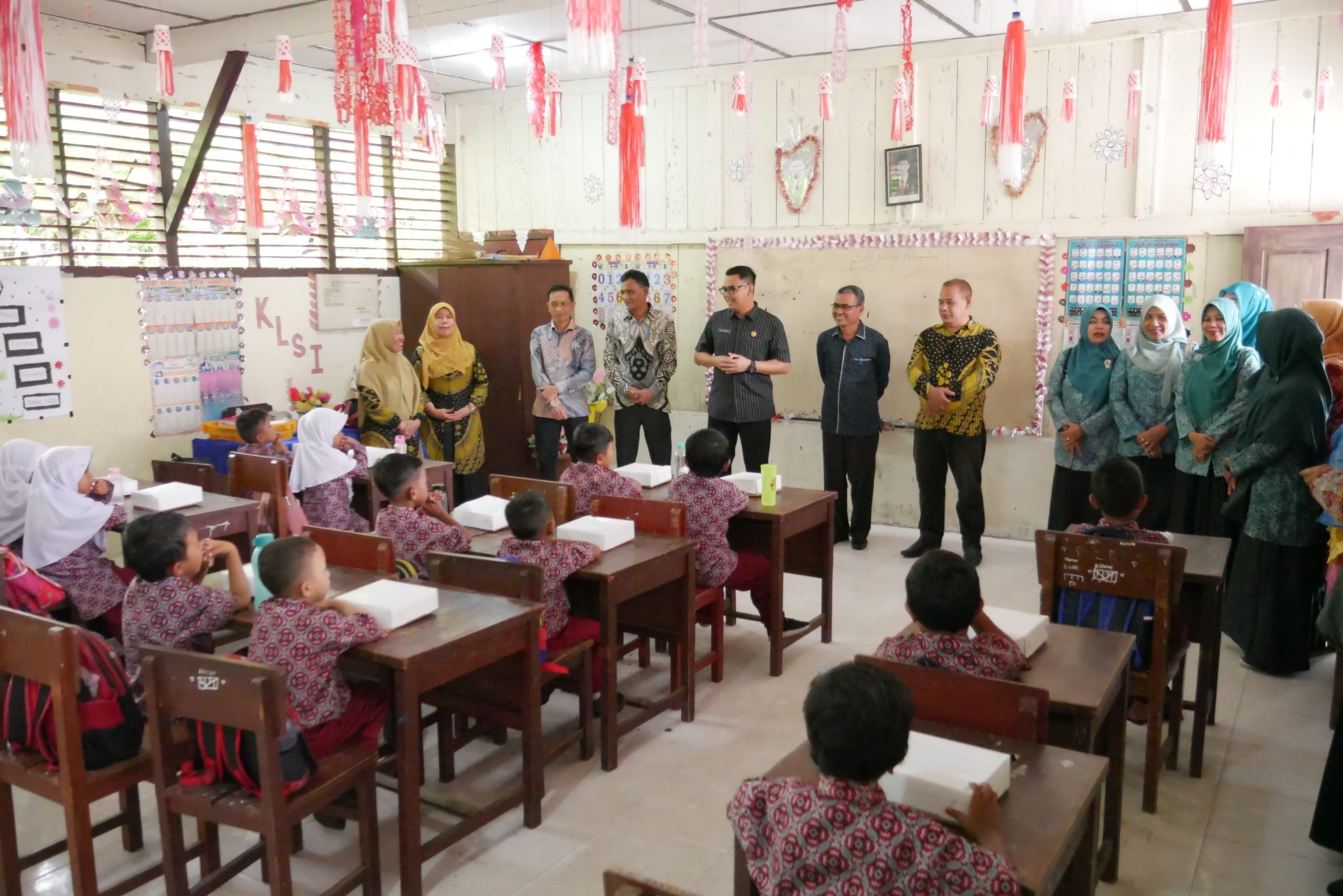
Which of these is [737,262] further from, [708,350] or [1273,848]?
[1273,848]

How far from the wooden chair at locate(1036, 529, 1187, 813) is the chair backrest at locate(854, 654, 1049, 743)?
103 cm

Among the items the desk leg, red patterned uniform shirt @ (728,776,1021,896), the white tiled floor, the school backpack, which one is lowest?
the white tiled floor

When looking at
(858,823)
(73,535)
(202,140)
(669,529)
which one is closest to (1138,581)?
(669,529)

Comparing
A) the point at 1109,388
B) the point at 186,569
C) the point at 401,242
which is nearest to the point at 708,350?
the point at 1109,388

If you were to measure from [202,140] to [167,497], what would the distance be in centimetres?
263

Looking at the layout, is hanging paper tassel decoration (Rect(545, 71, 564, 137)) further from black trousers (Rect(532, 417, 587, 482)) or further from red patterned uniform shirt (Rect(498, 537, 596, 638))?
black trousers (Rect(532, 417, 587, 482))

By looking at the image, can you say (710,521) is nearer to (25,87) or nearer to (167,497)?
(167,497)

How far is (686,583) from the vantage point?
11.7 ft

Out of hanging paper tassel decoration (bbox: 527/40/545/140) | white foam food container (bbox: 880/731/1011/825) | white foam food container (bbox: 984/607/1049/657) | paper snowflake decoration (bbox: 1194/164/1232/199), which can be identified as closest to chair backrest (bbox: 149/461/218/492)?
hanging paper tassel decoration (bbox: 527/40/545/140)

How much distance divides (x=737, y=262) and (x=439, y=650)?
4.81 metres

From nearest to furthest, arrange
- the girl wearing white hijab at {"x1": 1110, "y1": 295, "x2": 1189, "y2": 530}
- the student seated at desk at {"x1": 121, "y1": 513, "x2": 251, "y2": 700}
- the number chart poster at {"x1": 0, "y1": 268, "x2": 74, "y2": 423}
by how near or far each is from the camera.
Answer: the student seated at desk at {"x1": 121, "y1": 513, "x2": 251, "y2": 700}, the number chart poster at {"x1": 0, "y1": 268, "x2": 74, "y2": 423}, the girl wearing white hijab at {"x1": 1110, "y1": 295, "x2": 1189, "y2": 530}

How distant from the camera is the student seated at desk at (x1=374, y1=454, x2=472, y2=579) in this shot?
11.2 feet

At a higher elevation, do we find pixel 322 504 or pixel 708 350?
pixel 708 350

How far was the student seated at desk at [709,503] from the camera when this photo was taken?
3889 millimetres
